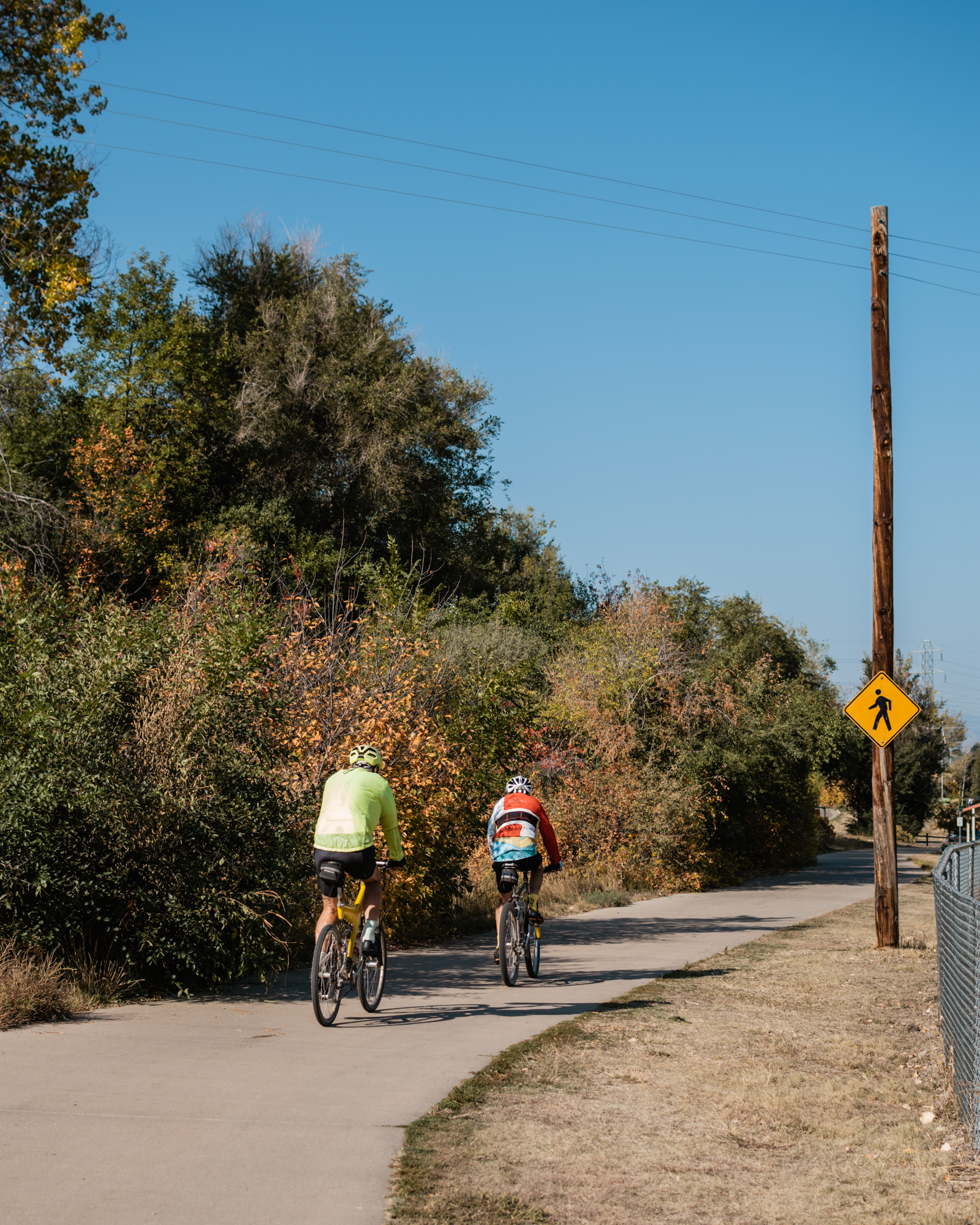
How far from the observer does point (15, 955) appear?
8.06m

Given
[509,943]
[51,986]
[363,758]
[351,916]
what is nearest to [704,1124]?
[351,916]

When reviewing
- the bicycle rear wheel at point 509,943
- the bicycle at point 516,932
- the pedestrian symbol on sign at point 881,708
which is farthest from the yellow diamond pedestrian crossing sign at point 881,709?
the bicycle rear wheel at point 509,943

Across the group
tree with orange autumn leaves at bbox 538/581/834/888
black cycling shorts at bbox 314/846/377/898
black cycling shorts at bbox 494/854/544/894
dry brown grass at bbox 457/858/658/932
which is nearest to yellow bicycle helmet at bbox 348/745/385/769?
black cycling shorts at bbox 314/846/377/898

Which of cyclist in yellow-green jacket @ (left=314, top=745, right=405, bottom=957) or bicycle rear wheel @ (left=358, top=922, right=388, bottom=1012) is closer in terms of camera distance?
cyclist in yellow-green jacket @ (left=314, top=745, right=405, bottom=957)

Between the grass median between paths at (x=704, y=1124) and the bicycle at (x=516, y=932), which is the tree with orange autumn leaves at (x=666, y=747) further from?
the grass median between paths at (x=704, y=1124)

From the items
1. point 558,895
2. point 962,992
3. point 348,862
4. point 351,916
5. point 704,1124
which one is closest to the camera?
point 704,1124

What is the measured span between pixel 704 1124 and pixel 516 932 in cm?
429

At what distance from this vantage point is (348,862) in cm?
828

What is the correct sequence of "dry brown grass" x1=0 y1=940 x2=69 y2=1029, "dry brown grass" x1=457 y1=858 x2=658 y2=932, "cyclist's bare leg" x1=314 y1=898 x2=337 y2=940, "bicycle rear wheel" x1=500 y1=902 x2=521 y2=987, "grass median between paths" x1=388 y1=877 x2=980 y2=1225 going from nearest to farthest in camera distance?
"grass median between paths" x1=388 y1=877 x2=980 y2=1225 < "dry brown grass" x1=0 y1=940 x2=69 y2=1029 < "cyclist's bare leg" x1=314 y1=898 x2=337 y2=940 < "bicycle rear wheel" x1=500 y1=902 x2=521 y2=987 < "dry brown grass" x1=457 y1=858 x2=658 y2=932

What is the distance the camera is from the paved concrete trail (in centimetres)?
465

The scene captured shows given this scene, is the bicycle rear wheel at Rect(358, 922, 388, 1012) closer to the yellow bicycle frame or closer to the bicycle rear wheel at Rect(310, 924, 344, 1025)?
the yellow bicycle frame

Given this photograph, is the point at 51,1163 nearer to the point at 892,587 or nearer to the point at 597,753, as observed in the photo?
the point at 892,587

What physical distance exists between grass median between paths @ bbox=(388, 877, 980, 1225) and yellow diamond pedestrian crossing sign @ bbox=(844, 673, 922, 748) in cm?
453

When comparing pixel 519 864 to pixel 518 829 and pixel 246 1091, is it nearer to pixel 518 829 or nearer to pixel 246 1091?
pixel 518 829
